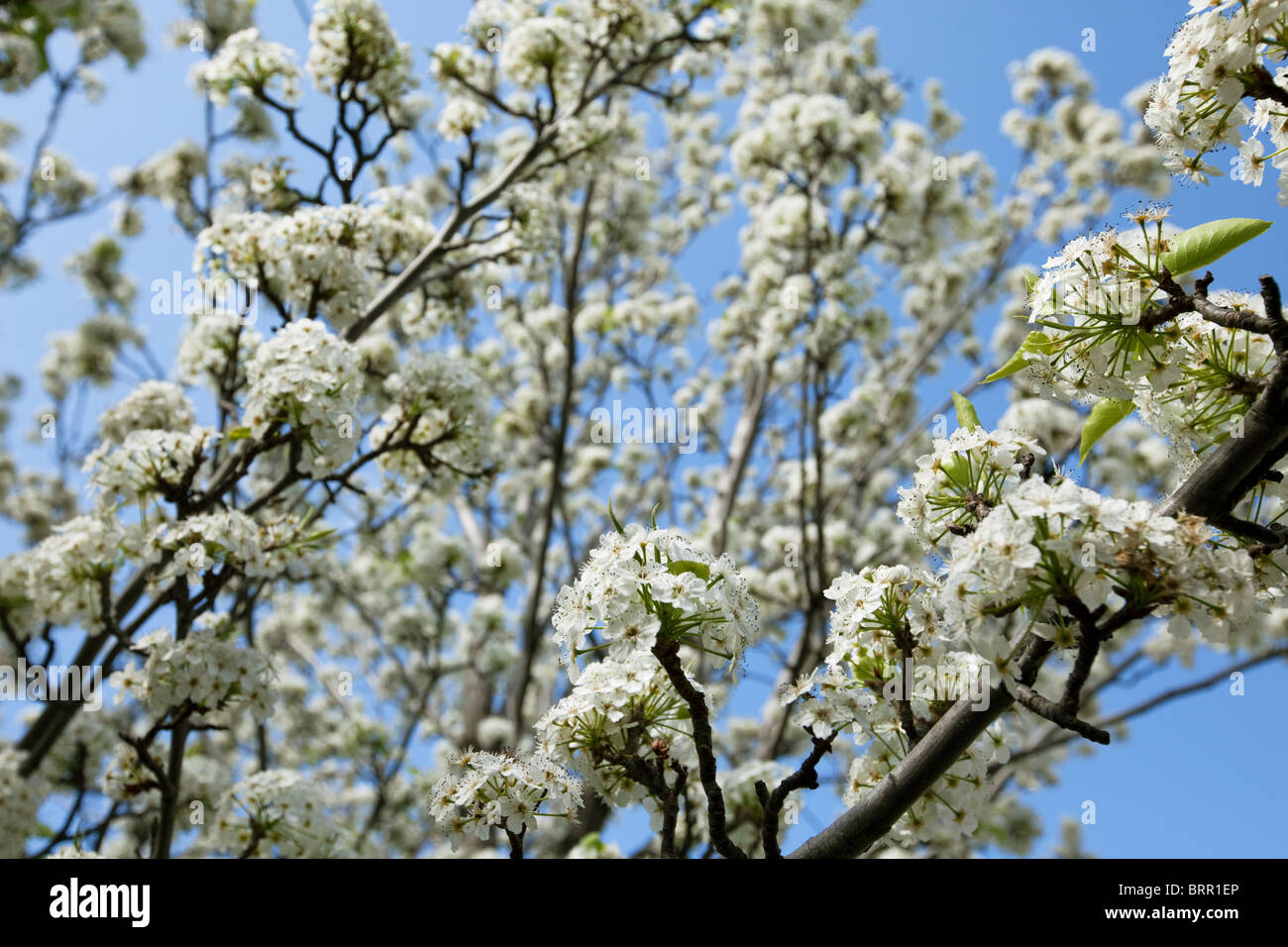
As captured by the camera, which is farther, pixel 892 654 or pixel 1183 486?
pixel 892 654

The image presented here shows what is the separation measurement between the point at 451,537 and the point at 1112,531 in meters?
7.92

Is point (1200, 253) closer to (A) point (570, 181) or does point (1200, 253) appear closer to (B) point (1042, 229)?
(A) point (570, 181)

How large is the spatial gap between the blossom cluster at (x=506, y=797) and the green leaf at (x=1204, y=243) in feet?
6.12

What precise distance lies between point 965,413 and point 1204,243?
613 mm

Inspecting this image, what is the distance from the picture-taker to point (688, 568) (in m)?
2.05

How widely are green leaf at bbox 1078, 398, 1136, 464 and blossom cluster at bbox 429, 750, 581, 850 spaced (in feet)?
5.04

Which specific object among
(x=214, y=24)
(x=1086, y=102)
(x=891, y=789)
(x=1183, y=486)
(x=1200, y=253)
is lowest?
(x=891, y=789)

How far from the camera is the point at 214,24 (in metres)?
7.89

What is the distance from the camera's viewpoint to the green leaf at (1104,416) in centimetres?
216

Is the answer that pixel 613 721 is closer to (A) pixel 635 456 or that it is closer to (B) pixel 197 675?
(B) pixel 197 675

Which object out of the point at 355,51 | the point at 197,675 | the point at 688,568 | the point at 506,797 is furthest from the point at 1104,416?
the point at 355,51

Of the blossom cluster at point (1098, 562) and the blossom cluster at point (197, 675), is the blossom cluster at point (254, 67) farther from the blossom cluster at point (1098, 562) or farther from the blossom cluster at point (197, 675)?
the blossom cluster at point (1098, 562)

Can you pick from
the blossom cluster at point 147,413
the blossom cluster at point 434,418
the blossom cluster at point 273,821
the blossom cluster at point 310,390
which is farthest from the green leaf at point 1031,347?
the blossom cluster at point 147,413
